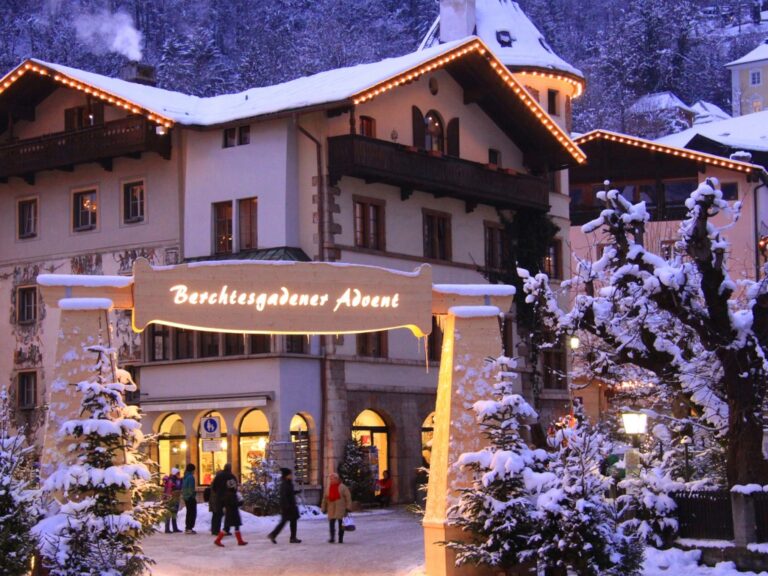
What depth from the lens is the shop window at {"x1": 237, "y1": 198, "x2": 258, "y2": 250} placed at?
39.3m

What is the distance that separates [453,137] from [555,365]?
884 centimetres

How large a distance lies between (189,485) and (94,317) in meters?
11.8

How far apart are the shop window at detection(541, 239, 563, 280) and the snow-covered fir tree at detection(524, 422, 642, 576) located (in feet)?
92.6

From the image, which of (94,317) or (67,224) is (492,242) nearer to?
(67,224)

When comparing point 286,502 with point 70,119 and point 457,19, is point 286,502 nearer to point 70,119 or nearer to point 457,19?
point 70,119

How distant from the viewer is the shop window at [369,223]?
39.9 m

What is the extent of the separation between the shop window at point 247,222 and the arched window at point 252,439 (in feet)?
14.8

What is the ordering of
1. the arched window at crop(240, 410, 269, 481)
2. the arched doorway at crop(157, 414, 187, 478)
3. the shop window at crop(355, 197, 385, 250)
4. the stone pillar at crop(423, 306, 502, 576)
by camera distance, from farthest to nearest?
the shop window at crop(355, 197, 385, 250), the arched doorway at crop(157, 414, 187, 478), the arched window at crop(240, 410, 269, 481), the stone pillar at crop(423, 306, 502, 576)

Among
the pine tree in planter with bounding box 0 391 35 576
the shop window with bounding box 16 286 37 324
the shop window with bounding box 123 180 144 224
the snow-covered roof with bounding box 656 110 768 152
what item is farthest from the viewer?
the snow-covered roof with bounding box 656 110 768 152

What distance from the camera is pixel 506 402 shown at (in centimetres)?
1947

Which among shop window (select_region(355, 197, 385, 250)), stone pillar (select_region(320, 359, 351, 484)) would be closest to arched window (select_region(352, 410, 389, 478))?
stone pillar (select_region(320, 359, 351, 484))

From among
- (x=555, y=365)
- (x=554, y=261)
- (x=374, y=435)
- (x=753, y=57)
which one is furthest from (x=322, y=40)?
(x=374, y=435)

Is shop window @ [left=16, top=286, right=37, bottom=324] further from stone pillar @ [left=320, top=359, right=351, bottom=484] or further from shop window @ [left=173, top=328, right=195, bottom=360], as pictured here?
stone pillar @ [left=320, top=359, right=351, bottom=484]

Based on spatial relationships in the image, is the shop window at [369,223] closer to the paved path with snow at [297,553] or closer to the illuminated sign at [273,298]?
the paved path with snow at [297,553]
